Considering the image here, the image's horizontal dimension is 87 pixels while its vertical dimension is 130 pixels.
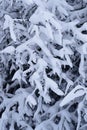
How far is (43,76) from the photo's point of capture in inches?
61.9

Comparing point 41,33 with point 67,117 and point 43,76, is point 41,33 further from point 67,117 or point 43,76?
point 67,117

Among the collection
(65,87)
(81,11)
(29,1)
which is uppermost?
(29,1)

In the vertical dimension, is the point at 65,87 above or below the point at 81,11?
below

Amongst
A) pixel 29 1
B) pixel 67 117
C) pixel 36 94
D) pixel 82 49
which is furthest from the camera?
pixel 36 94

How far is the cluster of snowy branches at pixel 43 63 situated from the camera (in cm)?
152

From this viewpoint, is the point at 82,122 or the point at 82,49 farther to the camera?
the point at 82,122

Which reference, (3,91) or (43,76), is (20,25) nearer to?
(43,76)

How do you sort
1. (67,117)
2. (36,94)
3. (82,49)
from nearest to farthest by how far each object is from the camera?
(82,49)
(67,117)
(36,94)

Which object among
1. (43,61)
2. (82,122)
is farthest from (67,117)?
(43,61)

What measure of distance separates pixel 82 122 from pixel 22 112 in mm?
344

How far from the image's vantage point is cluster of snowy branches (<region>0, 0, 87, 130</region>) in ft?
5.00

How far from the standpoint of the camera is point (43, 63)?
153 centimetres

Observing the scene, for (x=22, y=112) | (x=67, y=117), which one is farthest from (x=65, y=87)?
(x=22, y=112)

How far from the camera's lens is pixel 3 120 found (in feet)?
5.80
